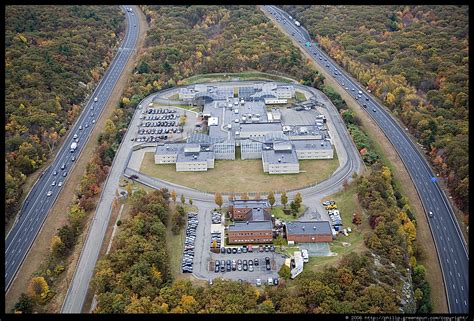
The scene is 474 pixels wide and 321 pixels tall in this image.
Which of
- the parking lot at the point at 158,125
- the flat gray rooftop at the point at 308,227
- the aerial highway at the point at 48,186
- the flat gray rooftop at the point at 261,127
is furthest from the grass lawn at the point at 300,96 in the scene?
the flat gray rooftop at the point at 308,227

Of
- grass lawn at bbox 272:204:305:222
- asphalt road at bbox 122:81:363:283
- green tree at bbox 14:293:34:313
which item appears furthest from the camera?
grass lawn at bbox 272:204:305:222

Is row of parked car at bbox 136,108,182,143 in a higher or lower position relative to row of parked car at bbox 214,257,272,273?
lower

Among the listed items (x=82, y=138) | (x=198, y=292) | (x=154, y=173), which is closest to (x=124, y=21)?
(x=82, y=138)

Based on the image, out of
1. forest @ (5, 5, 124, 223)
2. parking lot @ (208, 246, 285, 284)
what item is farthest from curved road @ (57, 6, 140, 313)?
parking lot @ (208, 246, 285, 284)

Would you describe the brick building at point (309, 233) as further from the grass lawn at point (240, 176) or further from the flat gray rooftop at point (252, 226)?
the grass lawn at point (240, 176)

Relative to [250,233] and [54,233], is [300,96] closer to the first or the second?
[250,233]

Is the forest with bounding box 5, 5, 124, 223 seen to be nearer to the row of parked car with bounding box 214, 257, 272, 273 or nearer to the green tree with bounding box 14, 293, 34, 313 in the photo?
the green tree with bounding box 14, 293, 34, 313

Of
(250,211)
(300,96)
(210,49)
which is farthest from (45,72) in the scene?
(250,211)
